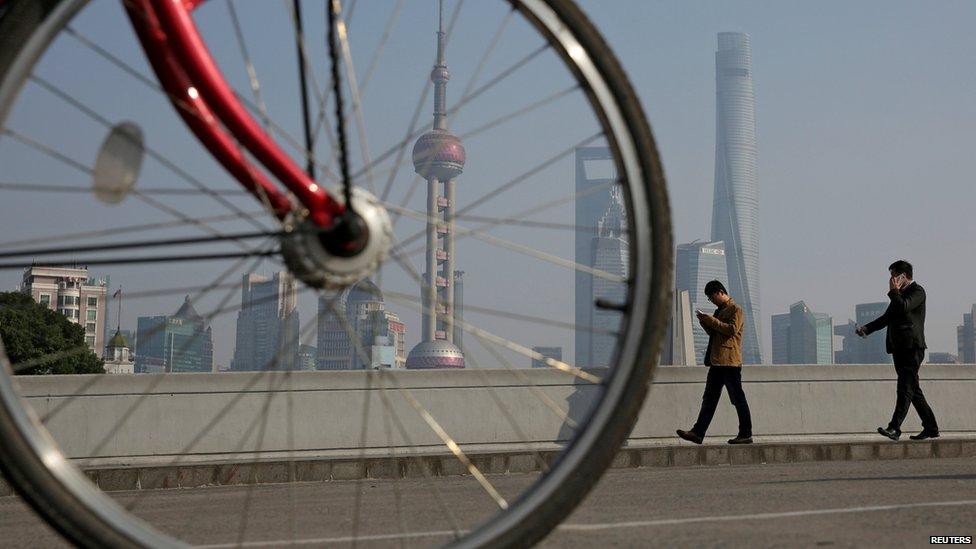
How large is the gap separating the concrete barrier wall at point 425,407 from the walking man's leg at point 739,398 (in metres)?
1.29

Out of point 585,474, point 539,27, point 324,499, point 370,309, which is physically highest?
point 539,27

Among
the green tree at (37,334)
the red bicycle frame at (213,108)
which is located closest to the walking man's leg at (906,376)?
the red bicycle frame at (213,108)

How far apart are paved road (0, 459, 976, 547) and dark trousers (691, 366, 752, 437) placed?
1.63 meters

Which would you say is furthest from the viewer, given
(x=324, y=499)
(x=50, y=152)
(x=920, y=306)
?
(x=920, y=306)

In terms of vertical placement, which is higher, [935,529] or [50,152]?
[50,152]

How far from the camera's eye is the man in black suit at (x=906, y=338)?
40.7 feet

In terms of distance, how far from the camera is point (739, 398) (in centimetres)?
1263

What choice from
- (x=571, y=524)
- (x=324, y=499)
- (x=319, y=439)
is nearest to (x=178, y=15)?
(x=571, y=524)

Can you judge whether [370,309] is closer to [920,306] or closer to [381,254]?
[381,254]

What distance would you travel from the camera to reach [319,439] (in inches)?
519

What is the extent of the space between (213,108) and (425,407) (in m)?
11.5

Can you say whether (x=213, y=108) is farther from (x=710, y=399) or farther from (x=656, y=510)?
(x=710, y=399)

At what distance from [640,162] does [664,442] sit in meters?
11.9

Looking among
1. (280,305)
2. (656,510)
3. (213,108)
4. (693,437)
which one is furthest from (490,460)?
(213,108)
